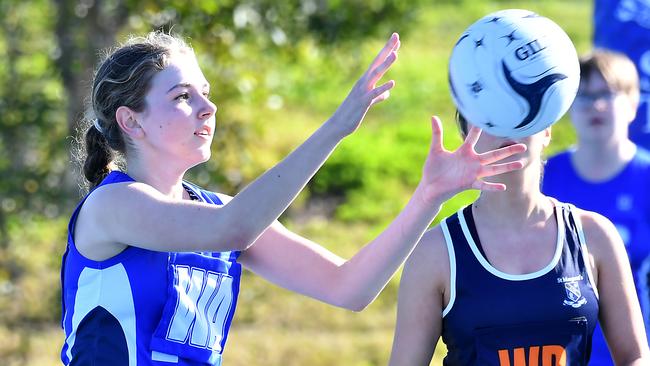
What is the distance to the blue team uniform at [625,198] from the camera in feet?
12.9

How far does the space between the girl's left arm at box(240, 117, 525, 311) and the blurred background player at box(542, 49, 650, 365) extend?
145 cm

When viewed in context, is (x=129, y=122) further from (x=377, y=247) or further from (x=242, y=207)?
(x=377, y=247)

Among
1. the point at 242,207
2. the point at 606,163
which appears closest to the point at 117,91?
the point at 242,207

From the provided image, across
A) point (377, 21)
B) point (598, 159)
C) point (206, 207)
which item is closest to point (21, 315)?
point (377, 21)

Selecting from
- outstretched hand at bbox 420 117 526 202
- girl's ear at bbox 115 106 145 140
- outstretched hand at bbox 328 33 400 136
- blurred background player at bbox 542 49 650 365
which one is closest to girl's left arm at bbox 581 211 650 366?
outstretched hand at bbox 420 117 526 202

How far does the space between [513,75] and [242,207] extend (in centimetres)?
72

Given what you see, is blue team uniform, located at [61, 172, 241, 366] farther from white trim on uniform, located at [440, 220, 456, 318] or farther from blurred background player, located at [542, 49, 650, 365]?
blurred background player, located at [542, 49, 650, 365]

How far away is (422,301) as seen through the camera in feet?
8.70

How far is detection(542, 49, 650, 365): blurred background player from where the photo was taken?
3979 millimetres

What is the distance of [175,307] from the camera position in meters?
2.62

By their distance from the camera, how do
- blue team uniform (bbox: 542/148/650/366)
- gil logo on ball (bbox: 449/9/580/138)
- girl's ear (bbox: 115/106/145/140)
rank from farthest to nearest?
blue team uniform (bbox: 542/148/650/366), girl's ear (bbox: 115/106/145/140), gil logo on ball (bbox: 449/9/580/138)

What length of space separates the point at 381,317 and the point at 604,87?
11.6 feet

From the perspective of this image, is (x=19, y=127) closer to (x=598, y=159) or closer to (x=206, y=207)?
(x=598, y=159)

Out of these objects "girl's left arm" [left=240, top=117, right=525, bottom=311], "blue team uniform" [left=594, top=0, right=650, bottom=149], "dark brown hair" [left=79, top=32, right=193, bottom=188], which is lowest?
"girl's left arm" [left=240, top=117, right=525, bottom=311]
